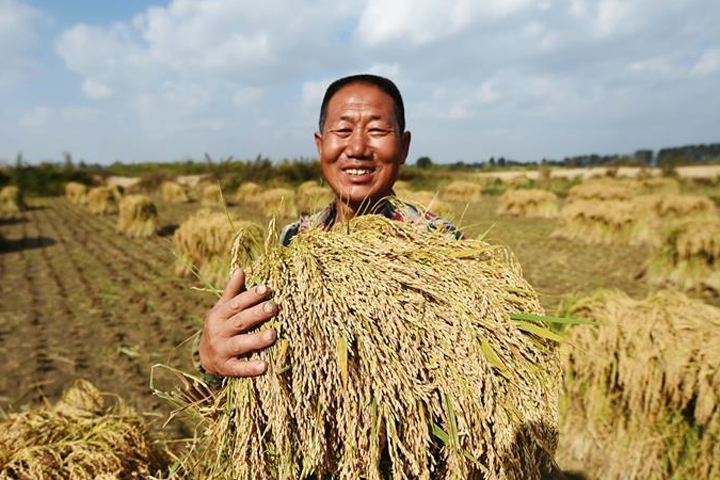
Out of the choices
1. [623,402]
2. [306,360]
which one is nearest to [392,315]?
[306,360]

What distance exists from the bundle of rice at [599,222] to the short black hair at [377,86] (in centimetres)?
1748

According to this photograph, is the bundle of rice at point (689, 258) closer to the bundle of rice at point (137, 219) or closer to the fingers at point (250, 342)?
the fingers at point (250, 342)

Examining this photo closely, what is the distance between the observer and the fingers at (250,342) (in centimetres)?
130

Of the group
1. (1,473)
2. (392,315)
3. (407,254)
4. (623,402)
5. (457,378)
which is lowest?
(623,402)

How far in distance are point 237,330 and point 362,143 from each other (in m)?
1.16

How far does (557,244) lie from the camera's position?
17.2m

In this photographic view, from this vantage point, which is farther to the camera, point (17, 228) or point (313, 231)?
point (17, 228)

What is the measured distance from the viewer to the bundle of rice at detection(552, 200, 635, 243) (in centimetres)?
1689

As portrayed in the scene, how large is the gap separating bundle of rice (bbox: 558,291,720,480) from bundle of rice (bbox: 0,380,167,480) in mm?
3260

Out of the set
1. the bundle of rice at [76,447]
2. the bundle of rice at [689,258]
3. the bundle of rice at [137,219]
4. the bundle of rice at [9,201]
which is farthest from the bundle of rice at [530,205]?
the bundle of rice at [9,201]

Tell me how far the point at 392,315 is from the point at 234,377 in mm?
553

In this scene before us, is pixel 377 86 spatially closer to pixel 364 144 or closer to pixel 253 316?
pixel 364 144

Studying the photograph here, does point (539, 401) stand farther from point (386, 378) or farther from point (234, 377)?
point (234, 377)

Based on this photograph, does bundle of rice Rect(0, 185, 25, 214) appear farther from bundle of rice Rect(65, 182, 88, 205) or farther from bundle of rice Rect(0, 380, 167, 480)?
bundle of rice Rect(0, 380, 167, 480)
